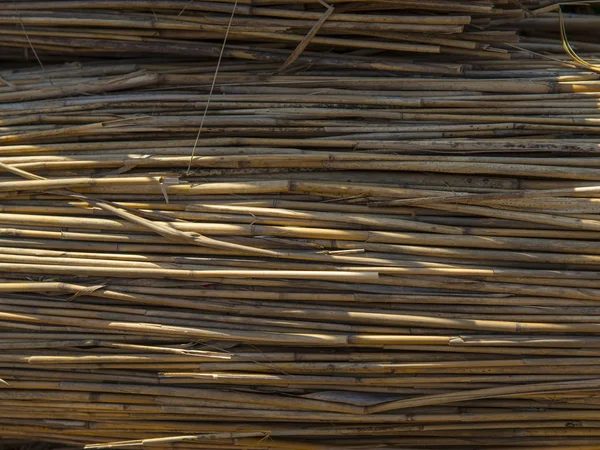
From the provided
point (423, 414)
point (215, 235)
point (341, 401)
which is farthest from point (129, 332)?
point (423, 414)

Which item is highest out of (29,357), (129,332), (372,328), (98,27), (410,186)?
(98,27)

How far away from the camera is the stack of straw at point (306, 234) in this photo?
1528 mm

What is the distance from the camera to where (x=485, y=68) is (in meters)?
1.70

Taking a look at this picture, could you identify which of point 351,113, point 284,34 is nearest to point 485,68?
point 351,113

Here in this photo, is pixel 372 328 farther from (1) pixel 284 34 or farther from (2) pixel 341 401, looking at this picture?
(1) pixel 284 34

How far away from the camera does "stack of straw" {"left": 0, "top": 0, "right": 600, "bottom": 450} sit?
1.53 metres

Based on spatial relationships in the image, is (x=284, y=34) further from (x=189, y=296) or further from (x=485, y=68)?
(x=189, y=296)

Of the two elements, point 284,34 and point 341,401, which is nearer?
point 341,401

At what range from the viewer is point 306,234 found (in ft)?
5.08

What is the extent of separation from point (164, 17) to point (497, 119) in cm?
78

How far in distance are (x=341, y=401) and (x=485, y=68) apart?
813 mm

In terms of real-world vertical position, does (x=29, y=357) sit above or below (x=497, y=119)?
below

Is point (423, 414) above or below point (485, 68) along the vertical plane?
below

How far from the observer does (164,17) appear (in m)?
1.69
